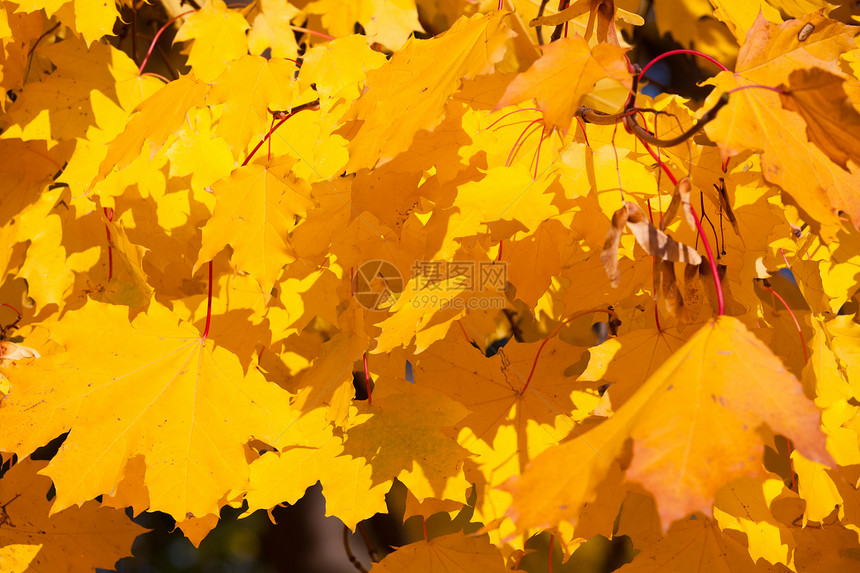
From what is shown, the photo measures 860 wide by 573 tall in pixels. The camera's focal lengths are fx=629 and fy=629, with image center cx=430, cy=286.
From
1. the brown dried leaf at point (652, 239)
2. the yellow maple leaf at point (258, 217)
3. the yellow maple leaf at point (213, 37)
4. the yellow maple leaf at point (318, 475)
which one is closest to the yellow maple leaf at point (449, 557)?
the yellow maple leaf at point (318, 475)

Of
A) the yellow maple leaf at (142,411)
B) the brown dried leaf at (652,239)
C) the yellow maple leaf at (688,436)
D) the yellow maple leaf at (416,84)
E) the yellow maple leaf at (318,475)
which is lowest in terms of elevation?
the yellow maple leaf at (318,475)

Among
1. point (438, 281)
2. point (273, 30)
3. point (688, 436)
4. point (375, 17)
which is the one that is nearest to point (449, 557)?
point (438, 281)

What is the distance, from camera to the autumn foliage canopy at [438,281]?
72 cm

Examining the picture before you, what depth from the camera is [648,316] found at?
45.4 inches

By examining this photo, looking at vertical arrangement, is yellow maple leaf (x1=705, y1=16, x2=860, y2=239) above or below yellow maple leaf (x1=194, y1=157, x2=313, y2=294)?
above

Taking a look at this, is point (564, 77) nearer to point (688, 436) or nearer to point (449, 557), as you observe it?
point (688, 436)

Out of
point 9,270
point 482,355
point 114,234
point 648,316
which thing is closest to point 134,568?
point 9,270

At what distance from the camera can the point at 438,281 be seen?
899 mm

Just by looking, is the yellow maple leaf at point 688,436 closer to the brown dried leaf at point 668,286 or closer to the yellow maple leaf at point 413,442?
the brown dried leaf at point 668,286

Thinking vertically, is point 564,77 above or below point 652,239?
above

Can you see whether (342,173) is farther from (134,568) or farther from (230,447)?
(134,568)

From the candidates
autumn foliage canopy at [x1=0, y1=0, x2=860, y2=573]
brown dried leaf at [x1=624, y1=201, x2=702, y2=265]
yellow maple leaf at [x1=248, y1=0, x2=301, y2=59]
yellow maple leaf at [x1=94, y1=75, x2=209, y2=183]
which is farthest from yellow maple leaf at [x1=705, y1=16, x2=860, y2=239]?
yellow maple leaf at [x1=248, y1=0, x2=301, y2=59]

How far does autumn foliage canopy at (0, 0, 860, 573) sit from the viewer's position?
716 mm

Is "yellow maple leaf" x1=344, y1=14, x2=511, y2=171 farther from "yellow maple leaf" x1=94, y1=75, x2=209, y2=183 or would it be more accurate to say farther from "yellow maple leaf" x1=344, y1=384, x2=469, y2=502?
"yellow maple leaf" x1=344, y1=384, x2=469, y2=502
